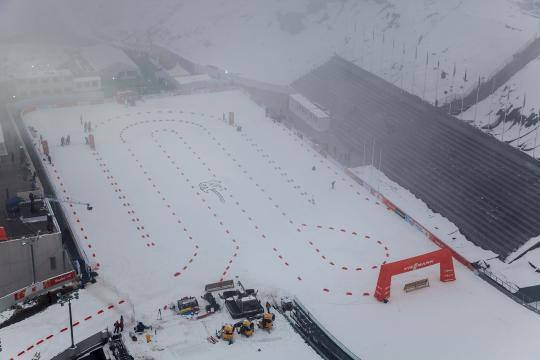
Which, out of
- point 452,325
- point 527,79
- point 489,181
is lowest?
point 452,325

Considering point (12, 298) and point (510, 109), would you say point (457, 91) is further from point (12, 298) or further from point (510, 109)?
point (12, 298)

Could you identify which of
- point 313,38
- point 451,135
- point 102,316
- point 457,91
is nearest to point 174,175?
point 102,316

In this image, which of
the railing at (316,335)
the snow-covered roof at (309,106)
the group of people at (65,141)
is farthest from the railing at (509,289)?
the group of people at (65,141)

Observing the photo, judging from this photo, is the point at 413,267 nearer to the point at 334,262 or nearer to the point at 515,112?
the point at 334,262

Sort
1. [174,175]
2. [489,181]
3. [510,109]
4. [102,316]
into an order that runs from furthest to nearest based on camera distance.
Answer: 1. [510,109]
2. [174,175]
3. [489,181]
4. [102,316]

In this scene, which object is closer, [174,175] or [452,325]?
[452,325]

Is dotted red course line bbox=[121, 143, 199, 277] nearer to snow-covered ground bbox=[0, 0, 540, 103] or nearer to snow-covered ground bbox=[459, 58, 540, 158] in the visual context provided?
snow-covered ground bbox=[459, 58, 540, 158]
